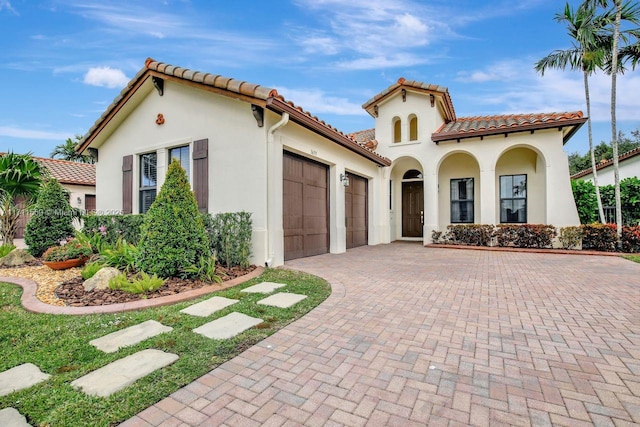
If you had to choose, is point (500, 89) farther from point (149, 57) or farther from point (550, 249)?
point (149, 57)

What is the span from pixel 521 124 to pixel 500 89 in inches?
235

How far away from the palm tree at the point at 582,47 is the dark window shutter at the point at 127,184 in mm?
14185

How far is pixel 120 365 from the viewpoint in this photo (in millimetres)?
2426

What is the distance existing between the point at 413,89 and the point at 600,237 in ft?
25.4

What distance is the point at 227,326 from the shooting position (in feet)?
10.7

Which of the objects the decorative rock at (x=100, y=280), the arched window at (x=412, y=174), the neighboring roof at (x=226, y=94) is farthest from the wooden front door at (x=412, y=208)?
the decorative rock at (x=100, y=280)

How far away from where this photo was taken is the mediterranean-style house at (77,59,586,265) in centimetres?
670

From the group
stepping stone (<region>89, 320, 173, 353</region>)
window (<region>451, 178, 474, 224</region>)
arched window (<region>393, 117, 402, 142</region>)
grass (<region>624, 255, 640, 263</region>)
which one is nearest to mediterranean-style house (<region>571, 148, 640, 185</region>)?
window (<region>451, 178, 474, 224</region>)

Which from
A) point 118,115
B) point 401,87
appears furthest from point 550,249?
point 118,115

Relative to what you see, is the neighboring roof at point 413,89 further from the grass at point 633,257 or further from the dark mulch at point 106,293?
the dark mulch at point 106,293

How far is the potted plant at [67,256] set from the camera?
6.25 m

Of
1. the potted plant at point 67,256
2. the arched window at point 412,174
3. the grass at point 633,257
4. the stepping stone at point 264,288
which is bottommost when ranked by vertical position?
the stepping stone at point 264,288

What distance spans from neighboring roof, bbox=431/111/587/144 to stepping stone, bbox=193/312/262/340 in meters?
10.1

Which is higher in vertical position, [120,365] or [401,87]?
[401,87]
